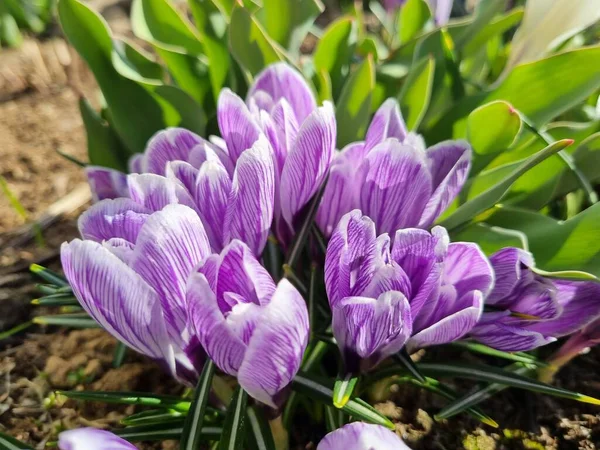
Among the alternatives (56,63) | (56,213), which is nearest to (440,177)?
(56,213)

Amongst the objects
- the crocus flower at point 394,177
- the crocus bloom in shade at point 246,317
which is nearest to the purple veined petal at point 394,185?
the crocus flower at point 394,177

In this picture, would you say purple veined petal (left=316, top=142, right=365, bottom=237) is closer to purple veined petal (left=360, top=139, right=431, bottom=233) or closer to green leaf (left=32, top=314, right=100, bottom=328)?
purple veined petal (left=360, top=139, right=431, bottom=233)

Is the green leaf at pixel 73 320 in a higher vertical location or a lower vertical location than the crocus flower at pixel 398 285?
lower

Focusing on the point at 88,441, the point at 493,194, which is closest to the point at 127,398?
the point at 88,441

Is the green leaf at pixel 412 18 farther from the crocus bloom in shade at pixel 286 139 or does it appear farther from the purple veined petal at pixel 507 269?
the purple veined petal at pixel 507 269

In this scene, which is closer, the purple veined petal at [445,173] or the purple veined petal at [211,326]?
the purple veined petal at [211,326]

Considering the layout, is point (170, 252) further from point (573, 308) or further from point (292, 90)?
point (573, 308)

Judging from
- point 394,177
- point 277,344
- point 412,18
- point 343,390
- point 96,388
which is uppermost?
point 412,18
